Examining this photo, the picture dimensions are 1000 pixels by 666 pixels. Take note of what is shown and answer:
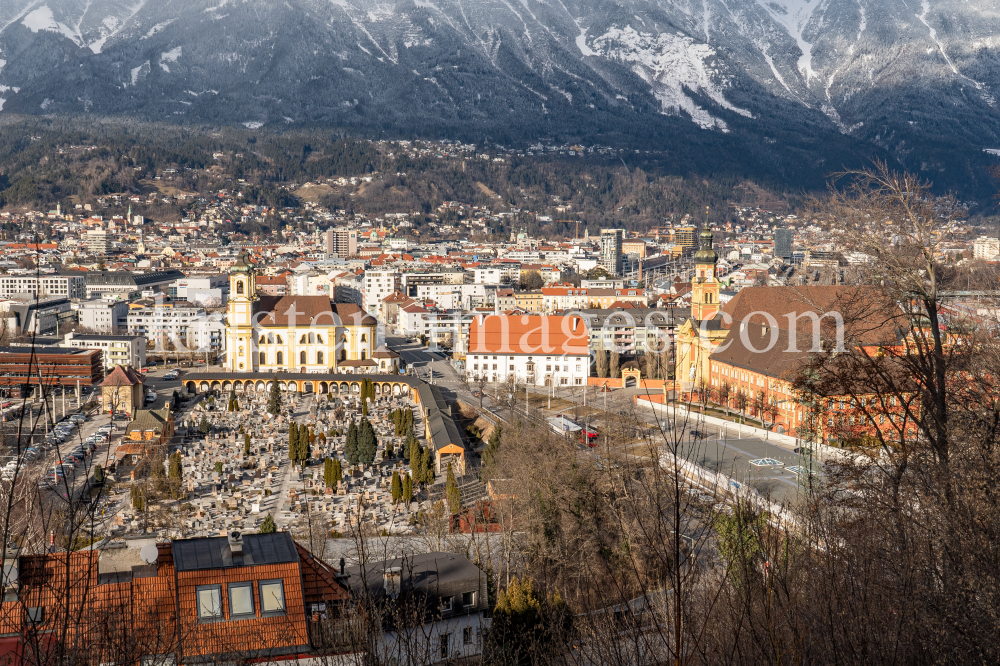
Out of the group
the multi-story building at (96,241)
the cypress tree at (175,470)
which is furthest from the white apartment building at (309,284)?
the cypress tree at (175,470)

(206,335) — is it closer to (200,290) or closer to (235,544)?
(200,290)

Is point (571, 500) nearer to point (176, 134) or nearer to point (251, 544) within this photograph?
point (251, 544)

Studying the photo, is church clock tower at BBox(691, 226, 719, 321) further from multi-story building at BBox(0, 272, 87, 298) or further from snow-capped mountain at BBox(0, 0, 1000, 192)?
snow-capped mountain at BBox(0, 0, 1000, 192)

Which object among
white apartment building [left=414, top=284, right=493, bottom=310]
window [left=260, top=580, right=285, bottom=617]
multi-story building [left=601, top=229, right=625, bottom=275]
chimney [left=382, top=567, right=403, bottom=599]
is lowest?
chimney [left=382, top=567, right=403, bottom=599]

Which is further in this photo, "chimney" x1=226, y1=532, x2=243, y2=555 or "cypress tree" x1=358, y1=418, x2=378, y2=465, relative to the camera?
"cypress tree" x1=358, y1=418, x2=378, y2=465

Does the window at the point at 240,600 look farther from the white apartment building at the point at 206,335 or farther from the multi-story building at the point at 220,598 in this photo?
the white apartment building at the point at 206,335

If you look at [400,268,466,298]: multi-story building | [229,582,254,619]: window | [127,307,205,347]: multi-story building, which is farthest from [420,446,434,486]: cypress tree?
[400,268,466,298]: multi-story building

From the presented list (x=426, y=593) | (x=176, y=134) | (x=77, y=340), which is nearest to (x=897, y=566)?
(x=426, y=593)
